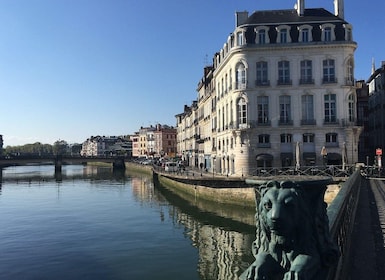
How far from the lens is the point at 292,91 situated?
47594 millimetres

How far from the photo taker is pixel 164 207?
42438 mm

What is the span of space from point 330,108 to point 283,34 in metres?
10.5

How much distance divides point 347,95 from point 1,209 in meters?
40.6

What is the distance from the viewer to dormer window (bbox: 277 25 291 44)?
47344 millimetres

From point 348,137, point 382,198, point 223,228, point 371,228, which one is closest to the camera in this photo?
point 371,228

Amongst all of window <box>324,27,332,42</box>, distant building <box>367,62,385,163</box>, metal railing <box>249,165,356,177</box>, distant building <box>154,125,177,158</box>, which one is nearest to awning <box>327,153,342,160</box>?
metal railing <box>249,165,356,177</box>

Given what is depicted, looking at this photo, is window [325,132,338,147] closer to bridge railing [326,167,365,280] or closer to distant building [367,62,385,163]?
distant building [367,62,385,163]

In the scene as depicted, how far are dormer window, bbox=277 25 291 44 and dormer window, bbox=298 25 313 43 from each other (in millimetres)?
1419

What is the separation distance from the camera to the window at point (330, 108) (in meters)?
46.9

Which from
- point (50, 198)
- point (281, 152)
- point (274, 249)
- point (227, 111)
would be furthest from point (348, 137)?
point (274, 249)

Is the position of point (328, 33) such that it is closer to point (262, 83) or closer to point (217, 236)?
point (262, 83)

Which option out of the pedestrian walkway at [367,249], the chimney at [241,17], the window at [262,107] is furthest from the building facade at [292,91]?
the pedestrian walkway at [367,249]

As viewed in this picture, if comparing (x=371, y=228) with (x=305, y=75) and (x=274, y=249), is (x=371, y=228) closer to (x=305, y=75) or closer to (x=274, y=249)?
(x=274, y=249)

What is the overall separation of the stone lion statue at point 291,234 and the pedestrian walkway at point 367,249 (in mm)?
3276
